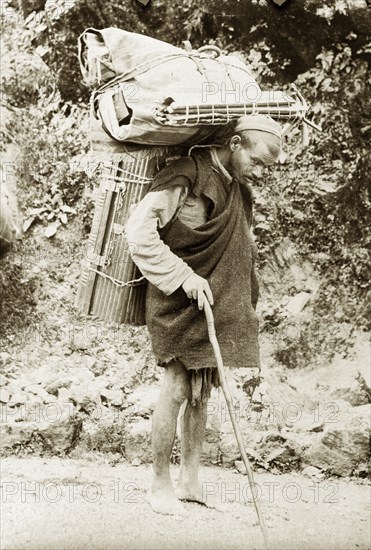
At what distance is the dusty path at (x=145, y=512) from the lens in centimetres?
348

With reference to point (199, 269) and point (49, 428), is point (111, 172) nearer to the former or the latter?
point (199, 269)

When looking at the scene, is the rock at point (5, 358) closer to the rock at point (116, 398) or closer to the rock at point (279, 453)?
the rock at point (116, 398)

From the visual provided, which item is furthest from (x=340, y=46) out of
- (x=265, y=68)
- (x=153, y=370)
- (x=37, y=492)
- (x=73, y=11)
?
(x=37, y=492)

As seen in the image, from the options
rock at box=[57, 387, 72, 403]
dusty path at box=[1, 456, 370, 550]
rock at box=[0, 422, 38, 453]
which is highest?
rock at box=[57, 387, 72, 403]

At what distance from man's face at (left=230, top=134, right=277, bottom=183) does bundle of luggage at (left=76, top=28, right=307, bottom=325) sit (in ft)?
0.33

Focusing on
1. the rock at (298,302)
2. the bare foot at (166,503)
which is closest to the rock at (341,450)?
the rock at (298,302)

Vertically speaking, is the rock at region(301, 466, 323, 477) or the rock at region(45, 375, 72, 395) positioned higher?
the rock at region(45, 375, 72, 395)

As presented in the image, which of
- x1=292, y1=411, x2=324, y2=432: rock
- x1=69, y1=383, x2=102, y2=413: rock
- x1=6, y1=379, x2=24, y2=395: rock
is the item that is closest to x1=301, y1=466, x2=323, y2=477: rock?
x1=292, y1=411, x2=324, y2=432: rock

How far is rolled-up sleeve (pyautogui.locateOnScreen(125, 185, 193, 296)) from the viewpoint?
11.2 ft

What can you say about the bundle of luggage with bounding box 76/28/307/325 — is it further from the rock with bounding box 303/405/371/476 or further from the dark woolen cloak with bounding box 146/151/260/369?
the rock with bounding box 303/405/371/476

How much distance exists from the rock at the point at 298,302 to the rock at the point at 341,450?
1.03 meters

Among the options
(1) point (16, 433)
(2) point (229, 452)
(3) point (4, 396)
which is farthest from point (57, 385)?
(2) point (229, 452)

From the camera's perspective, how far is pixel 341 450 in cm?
456

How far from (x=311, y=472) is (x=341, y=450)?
20cm
